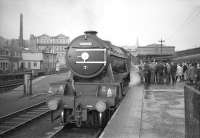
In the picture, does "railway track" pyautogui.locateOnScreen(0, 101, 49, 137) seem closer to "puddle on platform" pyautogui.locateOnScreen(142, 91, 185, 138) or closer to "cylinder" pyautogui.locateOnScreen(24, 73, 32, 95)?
"cylinder" pyautogui.locateOnScreen(24, 73, 32, 95)

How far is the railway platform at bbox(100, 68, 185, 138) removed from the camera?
5305 millimetres

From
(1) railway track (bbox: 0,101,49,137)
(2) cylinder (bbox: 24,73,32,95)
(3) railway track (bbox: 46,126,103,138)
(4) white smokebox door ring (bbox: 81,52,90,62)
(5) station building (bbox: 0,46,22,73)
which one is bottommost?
(3) railway track (bbox: 46,126,103,138)

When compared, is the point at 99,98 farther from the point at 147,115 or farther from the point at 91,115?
the point at 147,115

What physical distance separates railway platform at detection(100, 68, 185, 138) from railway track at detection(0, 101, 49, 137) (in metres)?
3.36

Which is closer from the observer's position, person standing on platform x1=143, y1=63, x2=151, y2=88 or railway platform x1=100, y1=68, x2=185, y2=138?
railway platform x1=100, y1=68, x2=185, y2=138

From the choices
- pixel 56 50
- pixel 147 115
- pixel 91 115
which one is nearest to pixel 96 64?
pixel 91 115

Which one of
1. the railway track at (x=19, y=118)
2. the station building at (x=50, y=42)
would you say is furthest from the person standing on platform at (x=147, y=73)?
the station building at (x=50, y=42)

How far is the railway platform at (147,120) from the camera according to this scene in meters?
5.30

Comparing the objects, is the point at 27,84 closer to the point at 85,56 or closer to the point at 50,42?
the point at 85,56

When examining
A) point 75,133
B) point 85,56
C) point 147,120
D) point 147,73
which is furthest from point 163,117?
point 147,73

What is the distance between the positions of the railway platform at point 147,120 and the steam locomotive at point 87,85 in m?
0.65

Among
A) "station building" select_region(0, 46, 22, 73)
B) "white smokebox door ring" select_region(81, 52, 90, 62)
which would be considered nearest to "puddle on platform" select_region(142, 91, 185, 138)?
"white smokebox door ring" select_region(81, 52, 90, 62)

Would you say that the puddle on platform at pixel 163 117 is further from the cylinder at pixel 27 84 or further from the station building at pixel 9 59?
the station building at pixel 9 59

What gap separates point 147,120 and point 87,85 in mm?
2262
